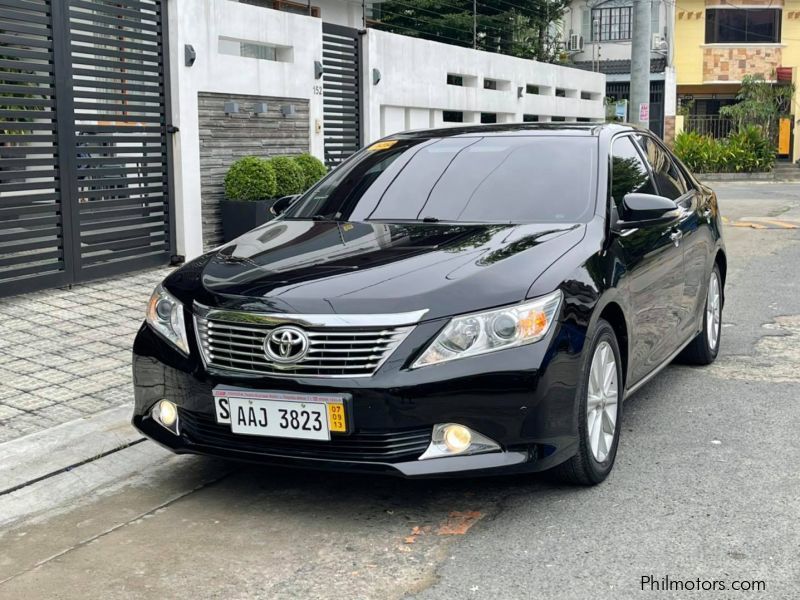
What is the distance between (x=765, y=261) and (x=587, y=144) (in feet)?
25.0

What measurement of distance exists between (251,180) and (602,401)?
7368 mm

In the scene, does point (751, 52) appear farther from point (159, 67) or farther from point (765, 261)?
point (159, 67)

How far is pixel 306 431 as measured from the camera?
4.06 meters

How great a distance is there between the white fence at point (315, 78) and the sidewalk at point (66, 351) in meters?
2.04

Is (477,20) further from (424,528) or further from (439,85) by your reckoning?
(424,528)

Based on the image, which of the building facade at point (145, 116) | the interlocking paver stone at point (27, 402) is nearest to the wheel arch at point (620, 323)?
the interlocking paver stone at point (27, 402)

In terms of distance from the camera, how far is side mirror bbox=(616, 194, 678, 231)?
5.14 meters

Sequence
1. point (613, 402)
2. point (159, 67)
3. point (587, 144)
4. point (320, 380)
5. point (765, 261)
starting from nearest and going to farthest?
point (320, 380), point (613, 402), point (587, 144), point (159, 67), point (765, 261)

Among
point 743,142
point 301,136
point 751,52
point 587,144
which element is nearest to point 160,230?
point 301,136

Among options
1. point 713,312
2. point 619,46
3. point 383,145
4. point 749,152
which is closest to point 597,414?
point 383,145

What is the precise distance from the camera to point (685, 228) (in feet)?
20.3

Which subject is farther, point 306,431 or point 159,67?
point 159,67

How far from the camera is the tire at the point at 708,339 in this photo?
6.80 m

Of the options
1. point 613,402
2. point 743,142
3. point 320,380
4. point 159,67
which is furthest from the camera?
point 743,142
